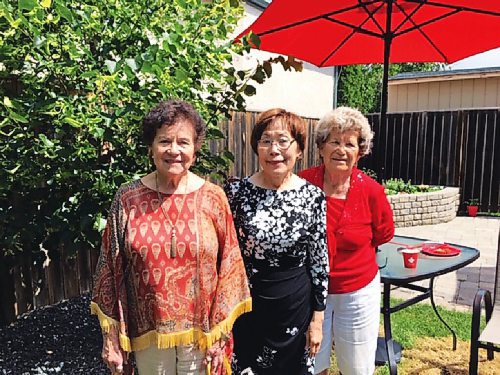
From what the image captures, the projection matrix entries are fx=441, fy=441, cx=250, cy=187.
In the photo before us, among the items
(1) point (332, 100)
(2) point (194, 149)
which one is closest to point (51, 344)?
(2) point (194, 149)

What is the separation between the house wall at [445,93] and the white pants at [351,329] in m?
12.0

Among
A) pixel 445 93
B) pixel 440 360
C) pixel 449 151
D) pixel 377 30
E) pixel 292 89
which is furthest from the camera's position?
pixel 445 93

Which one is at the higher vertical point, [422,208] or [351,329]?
[351,329]

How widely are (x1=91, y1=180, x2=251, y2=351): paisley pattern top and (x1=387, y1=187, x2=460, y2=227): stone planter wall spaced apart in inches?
246

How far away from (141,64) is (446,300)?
384 centimetres

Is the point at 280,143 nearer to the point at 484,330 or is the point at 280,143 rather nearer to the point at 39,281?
the point at 484,330

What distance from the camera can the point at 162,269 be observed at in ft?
5.43

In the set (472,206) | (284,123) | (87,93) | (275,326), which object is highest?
(87,93)

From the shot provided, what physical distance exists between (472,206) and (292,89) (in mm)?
4441

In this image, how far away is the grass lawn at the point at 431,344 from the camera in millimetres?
2990

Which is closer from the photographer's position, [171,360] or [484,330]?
[171,360]

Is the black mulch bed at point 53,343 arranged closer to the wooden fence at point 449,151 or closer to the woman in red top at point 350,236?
the woman in red top at point 350,236

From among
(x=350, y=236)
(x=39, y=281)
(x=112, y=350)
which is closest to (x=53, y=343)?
(x=39, y=281)

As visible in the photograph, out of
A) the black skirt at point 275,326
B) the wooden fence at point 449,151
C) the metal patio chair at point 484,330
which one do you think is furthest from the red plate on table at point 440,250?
the wooden fence at point 449,151
